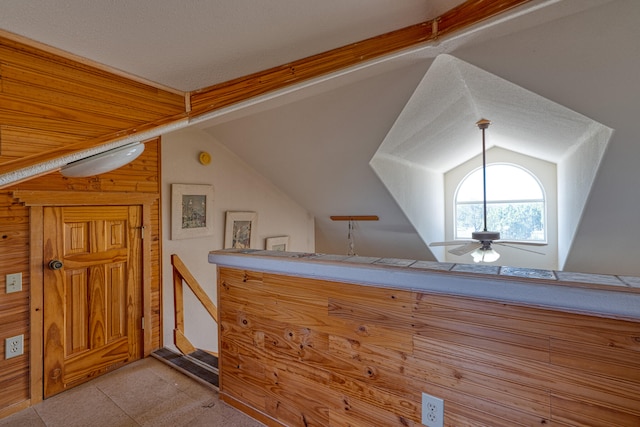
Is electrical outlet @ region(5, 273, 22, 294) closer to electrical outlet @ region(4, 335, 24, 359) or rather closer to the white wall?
electrical outlet @ region(4, 335, 24, 359)

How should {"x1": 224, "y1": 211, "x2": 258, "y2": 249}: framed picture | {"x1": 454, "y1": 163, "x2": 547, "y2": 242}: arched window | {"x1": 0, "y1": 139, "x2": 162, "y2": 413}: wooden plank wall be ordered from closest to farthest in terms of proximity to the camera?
{"x1": 0, "y1": 139, "x2": 162, "y2": 413}: wooden plank wall < {"x1": 224, "y1": 211, "x2": 258, "y2": 249}: framed picture < {"x1": 454, "y1": 163, "x2": 547, "y2": 242}: arched window

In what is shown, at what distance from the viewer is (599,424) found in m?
0.95

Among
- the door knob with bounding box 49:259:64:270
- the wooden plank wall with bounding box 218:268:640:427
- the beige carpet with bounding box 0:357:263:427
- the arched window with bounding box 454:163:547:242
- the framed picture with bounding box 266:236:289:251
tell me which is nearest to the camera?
the wooden plank wall with bounding box 218:268:640:427

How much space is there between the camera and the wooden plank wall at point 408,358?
0.95 meters

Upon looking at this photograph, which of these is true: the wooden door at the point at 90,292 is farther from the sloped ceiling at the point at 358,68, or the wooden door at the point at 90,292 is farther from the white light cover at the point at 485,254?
the white light cover at the point at 485,254

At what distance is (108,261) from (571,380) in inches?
112

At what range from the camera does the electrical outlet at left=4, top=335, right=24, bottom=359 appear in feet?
6.46

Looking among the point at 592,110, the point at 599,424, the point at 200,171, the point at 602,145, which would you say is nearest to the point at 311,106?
the point at 200,171

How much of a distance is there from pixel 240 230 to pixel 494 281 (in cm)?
309

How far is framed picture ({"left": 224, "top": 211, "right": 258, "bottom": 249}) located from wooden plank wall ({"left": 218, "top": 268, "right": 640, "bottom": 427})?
176 cm

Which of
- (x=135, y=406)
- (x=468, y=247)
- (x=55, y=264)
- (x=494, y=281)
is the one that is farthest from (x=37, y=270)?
(x=468, y=247)

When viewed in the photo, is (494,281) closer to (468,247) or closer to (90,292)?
(468,247)

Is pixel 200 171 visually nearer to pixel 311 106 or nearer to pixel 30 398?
pixel 311 106

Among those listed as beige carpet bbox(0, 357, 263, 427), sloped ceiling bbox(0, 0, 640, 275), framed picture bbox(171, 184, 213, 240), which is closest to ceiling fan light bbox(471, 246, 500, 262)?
sloped ceiling bbox(0, 0, 640, 275)
